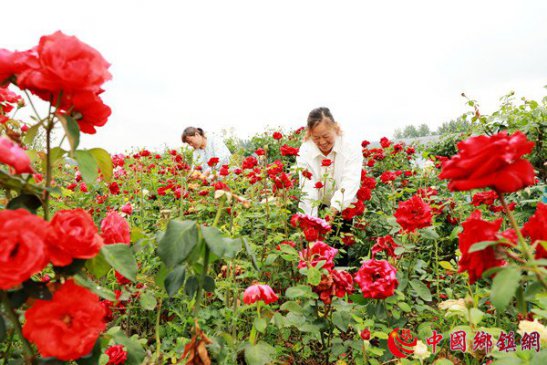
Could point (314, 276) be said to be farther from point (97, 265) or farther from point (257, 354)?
point (97, 265)

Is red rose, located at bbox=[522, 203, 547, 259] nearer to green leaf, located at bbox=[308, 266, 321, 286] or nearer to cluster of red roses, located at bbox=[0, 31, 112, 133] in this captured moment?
green leaf, located at bbox=[308, 266, 321, 286]

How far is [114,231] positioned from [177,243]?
231mm

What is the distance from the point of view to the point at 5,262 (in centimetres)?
61

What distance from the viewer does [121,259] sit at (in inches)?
31.0

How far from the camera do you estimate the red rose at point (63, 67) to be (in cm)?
71

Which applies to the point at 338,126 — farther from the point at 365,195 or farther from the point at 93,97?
the point at 93,97

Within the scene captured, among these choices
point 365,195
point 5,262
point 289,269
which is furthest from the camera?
point 365,195

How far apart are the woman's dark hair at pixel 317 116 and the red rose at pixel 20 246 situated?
112 inches

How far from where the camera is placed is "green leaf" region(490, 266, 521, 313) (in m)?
0.61

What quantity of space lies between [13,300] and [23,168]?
253 millimetres

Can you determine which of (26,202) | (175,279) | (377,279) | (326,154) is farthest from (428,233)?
(326,154)

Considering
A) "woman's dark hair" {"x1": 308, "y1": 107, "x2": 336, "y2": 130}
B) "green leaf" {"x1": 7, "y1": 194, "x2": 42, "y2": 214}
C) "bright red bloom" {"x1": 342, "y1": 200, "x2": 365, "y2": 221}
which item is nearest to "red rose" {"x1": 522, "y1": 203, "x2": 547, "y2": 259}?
"green leaf" {"x1": 7, "y1": 194, "x2": 42, "y2": 214}

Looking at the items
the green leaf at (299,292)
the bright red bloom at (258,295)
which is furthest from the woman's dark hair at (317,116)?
the bright red bloom at (258,295)

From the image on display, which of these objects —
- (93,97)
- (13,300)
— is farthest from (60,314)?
(93,97)
